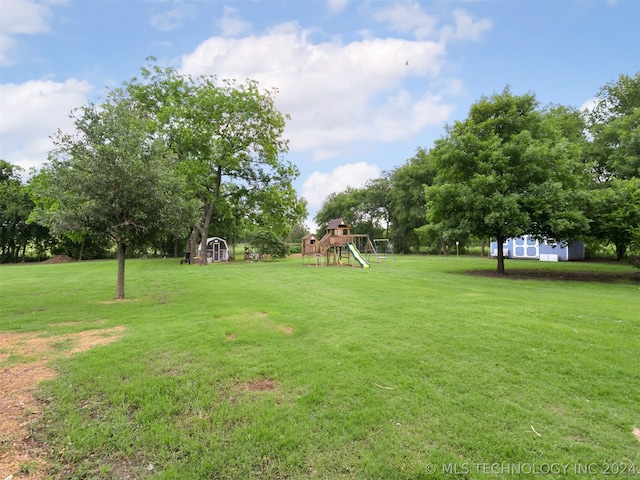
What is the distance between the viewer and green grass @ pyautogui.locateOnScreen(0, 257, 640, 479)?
2.75 m

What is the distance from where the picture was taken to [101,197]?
8805 mm

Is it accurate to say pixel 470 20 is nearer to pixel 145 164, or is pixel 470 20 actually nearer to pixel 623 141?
pixel 145 164

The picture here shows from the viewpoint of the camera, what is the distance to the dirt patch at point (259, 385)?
3.87m

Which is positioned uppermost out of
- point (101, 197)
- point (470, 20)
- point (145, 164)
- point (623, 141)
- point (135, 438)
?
point (470, 20)

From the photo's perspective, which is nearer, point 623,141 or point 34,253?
point 623,141

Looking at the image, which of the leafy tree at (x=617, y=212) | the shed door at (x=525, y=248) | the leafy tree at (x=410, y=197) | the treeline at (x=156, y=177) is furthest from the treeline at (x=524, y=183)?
the leafy tree at (x=410, y=197)

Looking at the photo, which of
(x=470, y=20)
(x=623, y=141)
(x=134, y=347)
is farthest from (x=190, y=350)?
(x=623, y=141)

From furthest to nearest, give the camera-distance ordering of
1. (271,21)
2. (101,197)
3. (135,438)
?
(271,21) < (101,197) < (135,438)

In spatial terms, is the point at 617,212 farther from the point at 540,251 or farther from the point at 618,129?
the point at 540,251

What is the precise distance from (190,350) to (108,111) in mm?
7598

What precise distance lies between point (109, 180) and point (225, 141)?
1989 cm

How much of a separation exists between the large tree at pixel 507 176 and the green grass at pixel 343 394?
862cm

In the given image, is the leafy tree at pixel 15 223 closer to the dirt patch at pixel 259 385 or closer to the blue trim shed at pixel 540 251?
the dirt patch at pixel 259 385

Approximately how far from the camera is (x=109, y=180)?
28.5 feet
